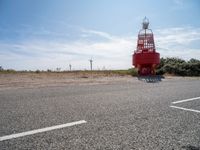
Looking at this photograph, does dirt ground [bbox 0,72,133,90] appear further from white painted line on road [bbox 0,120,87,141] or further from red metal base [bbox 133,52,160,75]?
white painted line on road [bbox 0,120,87,141]

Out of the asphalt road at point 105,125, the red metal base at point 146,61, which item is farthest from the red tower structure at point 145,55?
the asphalt road at point 105,125

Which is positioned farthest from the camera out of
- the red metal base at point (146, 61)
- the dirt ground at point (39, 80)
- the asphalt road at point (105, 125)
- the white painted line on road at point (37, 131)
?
the red metal base at point (146, 61)

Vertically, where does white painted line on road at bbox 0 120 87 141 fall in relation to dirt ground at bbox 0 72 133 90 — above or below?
below

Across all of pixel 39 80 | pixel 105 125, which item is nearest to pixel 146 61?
pixel 39 80

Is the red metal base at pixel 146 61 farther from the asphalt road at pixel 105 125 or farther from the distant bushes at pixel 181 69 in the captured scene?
the asphalt road at pixel 105 125

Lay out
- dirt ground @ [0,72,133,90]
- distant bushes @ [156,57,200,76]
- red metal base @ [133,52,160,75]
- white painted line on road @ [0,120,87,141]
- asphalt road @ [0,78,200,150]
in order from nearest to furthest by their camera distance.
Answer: asphalt road @ [0,78,200,150], white painted line on road @ [0,120,87,141], dirt ground @ [0,72,133,90], red metal base @ [133,52,160,75], distant bushes @ [156,57,200,76]

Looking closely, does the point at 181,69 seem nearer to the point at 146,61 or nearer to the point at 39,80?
the point at 146,61

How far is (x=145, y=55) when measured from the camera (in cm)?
1755

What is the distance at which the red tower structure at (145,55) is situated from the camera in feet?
57.6

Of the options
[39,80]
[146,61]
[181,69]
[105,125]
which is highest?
[146,61]

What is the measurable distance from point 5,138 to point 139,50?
16024mm

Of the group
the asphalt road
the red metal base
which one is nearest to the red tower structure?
the red metal base

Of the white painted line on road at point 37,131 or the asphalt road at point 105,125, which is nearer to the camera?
the asphalt road at point 105,125

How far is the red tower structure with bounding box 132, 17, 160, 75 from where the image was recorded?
17547 mm
